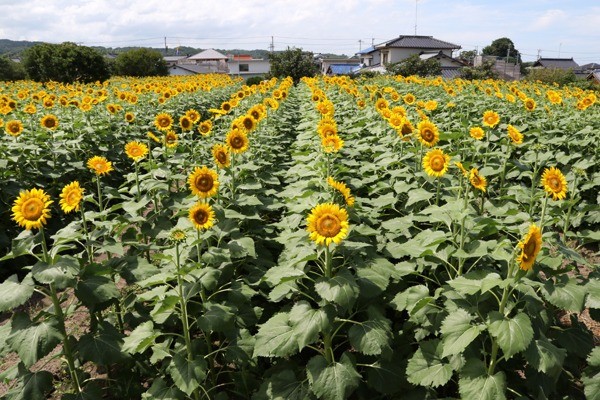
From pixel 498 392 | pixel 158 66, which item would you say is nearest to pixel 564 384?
pixel 498 392

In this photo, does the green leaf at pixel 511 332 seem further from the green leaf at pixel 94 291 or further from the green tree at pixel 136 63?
the green tree at pixel 136 63

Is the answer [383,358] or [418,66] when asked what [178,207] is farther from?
[418,66]

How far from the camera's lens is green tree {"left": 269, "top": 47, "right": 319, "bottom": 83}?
35281 millimetres

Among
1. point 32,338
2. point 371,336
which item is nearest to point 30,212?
point 32,338

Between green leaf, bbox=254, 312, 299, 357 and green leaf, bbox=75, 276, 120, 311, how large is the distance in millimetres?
845

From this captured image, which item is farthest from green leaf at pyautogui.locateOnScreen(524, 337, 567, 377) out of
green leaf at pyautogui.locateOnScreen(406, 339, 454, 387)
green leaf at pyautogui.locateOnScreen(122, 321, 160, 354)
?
green leaf at pyautogui.locateOnScreen(122, 321, 160, 354)

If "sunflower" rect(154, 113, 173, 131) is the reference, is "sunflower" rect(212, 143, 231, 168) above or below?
below

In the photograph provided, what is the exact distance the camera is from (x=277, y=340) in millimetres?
2469

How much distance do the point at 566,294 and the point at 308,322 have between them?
1.26 metres

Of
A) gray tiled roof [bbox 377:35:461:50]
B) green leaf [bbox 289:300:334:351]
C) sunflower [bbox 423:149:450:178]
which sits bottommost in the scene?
green leaf [bbox 289:300:334:351]

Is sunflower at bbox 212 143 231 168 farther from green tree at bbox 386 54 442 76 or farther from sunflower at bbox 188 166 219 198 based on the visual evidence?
green tree at bbox 386 54 442 76

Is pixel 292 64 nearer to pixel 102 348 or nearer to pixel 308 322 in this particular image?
pixel 102 348

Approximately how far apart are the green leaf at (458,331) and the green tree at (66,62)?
30.3 metres

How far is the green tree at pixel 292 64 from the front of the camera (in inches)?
1389
